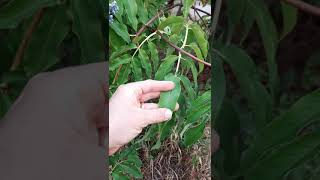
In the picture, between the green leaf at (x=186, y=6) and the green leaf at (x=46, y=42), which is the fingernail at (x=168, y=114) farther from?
the green leaf at (x=46, y=42)

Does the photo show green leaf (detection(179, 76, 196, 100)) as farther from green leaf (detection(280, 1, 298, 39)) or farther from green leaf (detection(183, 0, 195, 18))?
green leaf (detection(280, 1, 298, 39))

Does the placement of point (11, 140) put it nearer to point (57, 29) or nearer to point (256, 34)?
point (57, 29)

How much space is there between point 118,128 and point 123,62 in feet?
0.54

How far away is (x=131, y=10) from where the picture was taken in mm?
937

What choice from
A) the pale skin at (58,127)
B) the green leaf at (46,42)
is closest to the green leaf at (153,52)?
the pale skin at (58,127)

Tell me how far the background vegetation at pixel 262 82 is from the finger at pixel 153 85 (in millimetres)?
217

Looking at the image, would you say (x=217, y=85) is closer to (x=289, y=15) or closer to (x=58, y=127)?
(x=289, y=15)

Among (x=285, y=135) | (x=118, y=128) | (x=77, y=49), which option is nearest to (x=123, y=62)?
(x=118, y=128)

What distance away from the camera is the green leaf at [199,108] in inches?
38.4

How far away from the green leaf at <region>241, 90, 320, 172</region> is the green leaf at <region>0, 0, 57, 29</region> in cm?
38

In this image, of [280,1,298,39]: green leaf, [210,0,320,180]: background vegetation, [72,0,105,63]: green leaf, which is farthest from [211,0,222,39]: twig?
[72,0,105,63]: green leaf

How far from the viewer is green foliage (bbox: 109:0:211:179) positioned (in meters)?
0.97

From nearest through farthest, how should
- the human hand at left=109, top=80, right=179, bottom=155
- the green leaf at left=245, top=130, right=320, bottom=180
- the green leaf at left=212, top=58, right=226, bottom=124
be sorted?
the green leaf at left=245, top=130, right=320, bottom=180 → the green leaf at left=212, top=58, right=226, bottom=124 → the human hand at left=109, top=80, right=179, bottom=155

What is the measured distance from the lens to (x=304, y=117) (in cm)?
63
